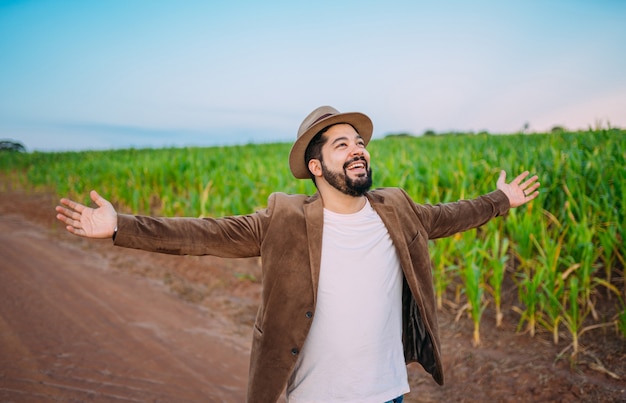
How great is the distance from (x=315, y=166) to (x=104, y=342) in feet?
9.98

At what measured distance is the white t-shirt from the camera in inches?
77.9

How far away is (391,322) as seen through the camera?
212 centimetres

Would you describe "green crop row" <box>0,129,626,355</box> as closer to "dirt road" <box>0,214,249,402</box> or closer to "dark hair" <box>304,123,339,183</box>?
"dirt road" <box>0,214,249,402</box>

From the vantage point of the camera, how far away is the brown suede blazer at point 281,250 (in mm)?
2012

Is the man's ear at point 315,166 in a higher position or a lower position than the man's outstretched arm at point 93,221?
higher

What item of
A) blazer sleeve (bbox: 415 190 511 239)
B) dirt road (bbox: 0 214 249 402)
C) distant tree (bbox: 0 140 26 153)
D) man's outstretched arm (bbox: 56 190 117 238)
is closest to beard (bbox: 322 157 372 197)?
blazer sleeve (bbox: 415 190 511 239)

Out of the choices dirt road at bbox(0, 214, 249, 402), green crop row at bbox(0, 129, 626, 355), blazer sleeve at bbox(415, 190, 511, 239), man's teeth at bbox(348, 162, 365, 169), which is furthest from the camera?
green crop row at bbox(0, 129, 626, 355)

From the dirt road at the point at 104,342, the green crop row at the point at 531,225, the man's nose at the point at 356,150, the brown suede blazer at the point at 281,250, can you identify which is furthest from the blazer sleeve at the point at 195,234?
the green crop row at the point at 531,225

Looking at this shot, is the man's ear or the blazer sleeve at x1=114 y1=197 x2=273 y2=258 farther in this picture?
the man's ear

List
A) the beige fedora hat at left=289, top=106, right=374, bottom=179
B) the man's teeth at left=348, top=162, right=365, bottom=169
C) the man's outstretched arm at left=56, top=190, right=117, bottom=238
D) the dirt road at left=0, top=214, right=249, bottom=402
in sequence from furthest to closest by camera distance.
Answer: the dirt road at left=0, top=214, right=249, bottom=402 < the beige fedora hat at left=289, top=106, right=374, bottom=179 < the man's teeth at left=348, top=162, right=365, bottom=169 < the man's outstretched arm at left=56, top=190, right=117, bottom=238

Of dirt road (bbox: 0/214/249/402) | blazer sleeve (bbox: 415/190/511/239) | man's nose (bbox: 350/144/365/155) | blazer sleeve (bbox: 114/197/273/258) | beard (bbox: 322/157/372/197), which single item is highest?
man's nose (bbox: 350/144/365/155)

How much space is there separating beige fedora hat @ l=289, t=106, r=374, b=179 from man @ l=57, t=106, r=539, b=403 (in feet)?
0.05

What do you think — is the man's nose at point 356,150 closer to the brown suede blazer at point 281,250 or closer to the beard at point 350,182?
the beard at point 350,182

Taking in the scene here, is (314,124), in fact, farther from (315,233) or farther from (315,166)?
(315,233)
